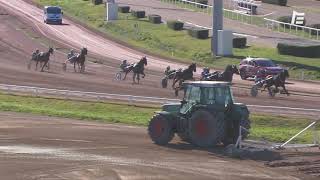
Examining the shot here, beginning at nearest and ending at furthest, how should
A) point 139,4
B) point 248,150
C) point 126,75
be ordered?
point 248,150 → point 126,75 → point 139,4

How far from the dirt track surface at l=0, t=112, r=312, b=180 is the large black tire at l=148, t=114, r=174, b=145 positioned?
28 cm

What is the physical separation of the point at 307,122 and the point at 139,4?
2294 inches

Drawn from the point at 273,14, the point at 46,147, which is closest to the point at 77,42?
the point at 273,14

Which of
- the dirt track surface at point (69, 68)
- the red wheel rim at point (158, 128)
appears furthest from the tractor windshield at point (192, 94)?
the dirt track surface at point (69, 68)

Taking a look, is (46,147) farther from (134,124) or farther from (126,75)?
(126,75)

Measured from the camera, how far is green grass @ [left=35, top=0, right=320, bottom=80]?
51.0 m

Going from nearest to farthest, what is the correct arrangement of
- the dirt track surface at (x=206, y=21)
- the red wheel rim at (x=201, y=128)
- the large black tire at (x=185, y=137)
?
the red wheel rim at (x=201, y=128) < the large black tire at (x=185, y=137) < the dirt track surface at (x=206, y=21)

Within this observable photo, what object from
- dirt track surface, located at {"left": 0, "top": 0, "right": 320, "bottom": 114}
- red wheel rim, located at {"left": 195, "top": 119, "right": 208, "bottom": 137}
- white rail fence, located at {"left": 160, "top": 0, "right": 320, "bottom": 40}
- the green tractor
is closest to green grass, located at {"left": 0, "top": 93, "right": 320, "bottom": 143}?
the green tractor

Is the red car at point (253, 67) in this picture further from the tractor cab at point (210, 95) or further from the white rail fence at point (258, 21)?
the tractor cab at point (210, 95)

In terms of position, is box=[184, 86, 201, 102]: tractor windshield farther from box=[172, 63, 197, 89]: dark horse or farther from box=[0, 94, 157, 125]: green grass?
box=[172, 63, 197, 89]: dark horse

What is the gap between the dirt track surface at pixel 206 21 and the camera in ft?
196

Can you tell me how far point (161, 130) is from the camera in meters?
22.2

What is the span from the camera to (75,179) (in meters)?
17.0

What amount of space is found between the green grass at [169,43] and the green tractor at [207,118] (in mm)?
26156
